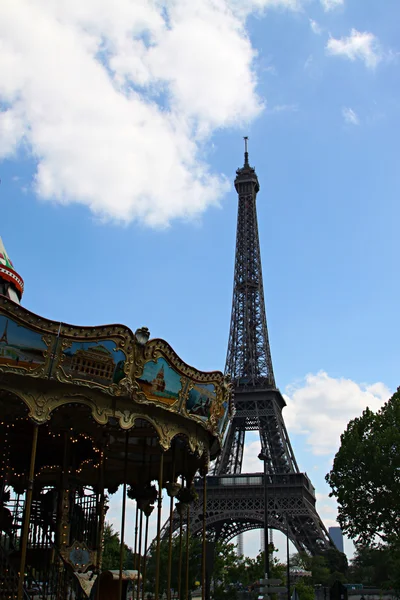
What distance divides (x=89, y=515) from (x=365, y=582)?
187 feet

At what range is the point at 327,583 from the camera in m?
46.1

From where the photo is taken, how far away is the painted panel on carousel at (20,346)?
37.5 ft

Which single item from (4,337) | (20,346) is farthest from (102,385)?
(4,337)

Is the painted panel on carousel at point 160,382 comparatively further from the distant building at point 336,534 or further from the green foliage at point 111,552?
the distant building at point 336,534

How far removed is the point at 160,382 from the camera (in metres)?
13.2

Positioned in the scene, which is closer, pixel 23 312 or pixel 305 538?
pixel 23 312

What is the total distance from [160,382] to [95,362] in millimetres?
1627

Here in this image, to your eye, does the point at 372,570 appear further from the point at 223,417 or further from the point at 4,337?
the point at 4,337

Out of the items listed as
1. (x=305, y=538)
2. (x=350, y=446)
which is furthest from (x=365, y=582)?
(x=350, y=446)

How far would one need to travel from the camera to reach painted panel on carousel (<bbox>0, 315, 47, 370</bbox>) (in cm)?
1143

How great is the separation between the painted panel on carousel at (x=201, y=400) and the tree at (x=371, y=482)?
1873 cm

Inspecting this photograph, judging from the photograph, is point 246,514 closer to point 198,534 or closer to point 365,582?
point 198,534

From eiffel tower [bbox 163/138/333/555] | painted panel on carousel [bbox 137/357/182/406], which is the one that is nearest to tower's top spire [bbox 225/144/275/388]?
eiffel tower [bbox 163/138/333/555]

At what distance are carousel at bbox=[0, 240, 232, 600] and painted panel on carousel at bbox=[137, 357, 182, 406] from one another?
0.02 metres
